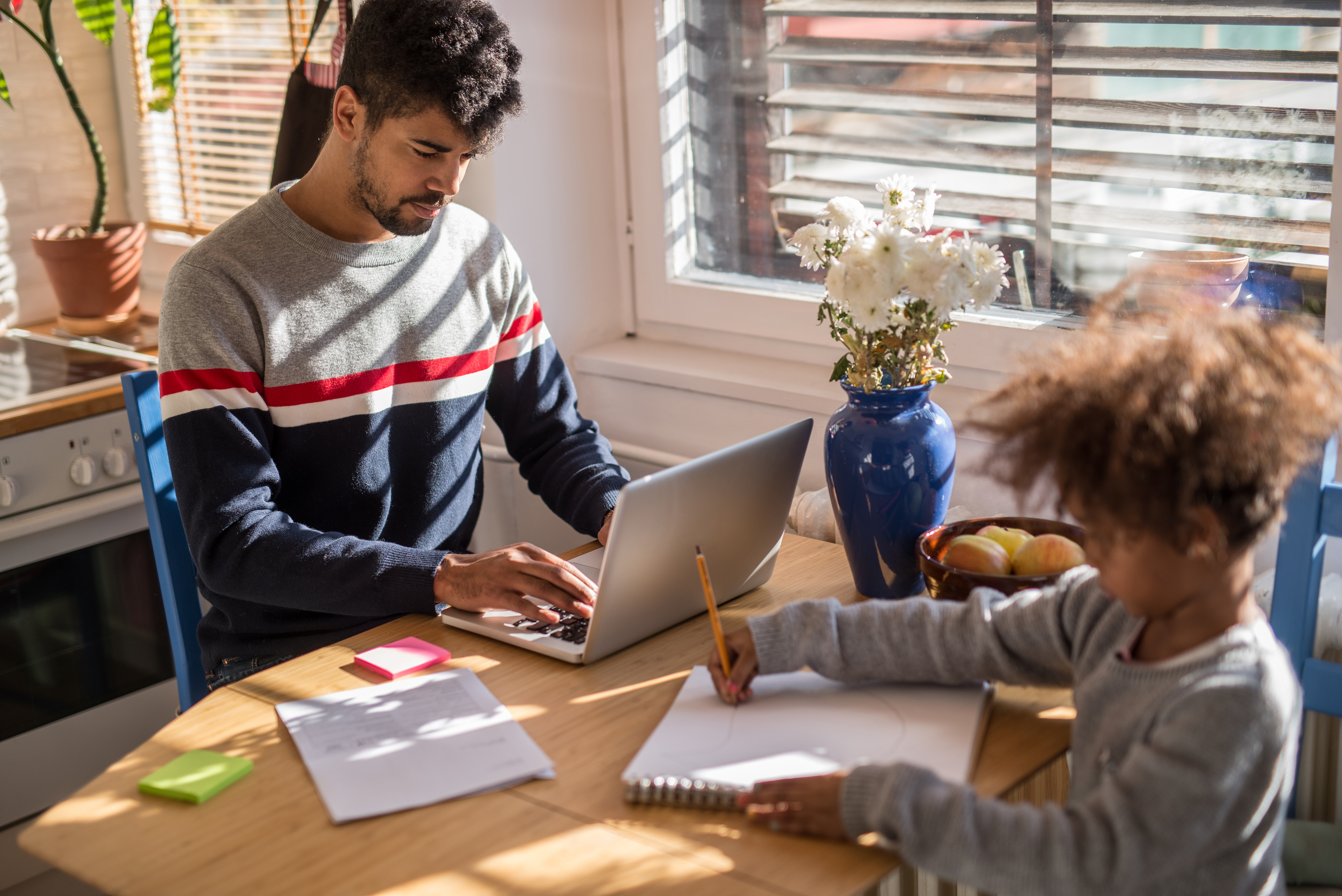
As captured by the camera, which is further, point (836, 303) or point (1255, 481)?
point (836, 303)

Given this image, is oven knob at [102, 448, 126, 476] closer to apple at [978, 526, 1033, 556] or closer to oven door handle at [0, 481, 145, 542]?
oven door handle at [0, 481, 145, 542]

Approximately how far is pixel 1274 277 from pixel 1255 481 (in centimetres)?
82

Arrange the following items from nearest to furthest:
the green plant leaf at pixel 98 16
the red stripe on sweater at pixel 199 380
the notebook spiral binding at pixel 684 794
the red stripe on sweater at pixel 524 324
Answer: the notebook spiral binding at pixel 684 794
the red stripe on sweater at pixel 199 380
the red stripe on sweater at pixel 524 324
the green plant leaf at pixel 98 16

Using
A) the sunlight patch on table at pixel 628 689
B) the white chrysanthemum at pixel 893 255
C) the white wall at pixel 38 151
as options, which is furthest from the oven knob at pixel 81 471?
the white chrysanthemum at pixel 893 255

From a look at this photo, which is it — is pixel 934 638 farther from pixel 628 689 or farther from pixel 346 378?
pixel 346 378

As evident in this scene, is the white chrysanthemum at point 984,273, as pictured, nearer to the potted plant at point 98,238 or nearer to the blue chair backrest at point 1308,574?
the blue chair backrest at point 1308,574

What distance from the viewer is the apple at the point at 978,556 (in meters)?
1.29

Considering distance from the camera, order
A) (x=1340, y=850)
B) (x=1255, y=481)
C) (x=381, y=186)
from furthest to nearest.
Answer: (x=381, y=186)
(x=1340, y=850)
(x=1255, y=481)

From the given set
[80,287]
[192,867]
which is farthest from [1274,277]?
[80,287]

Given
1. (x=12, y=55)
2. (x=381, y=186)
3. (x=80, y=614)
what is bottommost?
(x=80, y=614)

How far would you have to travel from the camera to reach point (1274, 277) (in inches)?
63.2

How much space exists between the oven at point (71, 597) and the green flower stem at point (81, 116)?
34 centimetres

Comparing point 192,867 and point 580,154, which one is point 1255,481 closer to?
point 192,867

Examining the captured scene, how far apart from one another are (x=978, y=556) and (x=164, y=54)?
1.83m
